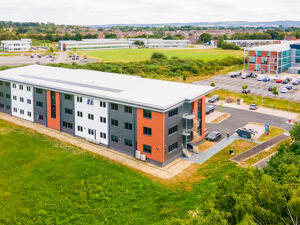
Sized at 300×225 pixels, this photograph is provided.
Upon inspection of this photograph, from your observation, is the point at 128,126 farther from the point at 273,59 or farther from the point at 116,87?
the point at 273,59

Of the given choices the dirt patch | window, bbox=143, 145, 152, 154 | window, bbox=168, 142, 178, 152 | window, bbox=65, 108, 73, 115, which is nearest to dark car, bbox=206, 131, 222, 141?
the dirt patch

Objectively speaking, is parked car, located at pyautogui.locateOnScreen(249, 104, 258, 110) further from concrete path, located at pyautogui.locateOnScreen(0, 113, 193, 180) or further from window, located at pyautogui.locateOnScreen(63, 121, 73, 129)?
window, located at pyautogui.locateOnScreen(63, 121, 73, 129)

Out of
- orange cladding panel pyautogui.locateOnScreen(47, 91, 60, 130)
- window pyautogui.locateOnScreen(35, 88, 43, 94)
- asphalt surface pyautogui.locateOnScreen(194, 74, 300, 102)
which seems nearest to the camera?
orange cladding panel pyautogui.locateOnScreen(47, 91, 60, 130)

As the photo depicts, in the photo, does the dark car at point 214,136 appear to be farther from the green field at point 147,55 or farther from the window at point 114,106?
the green field at point 147,55

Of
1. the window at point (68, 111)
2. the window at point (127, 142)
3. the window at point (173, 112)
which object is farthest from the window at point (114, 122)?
the window at point (68, 111)

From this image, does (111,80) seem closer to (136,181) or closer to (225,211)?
(136,181)

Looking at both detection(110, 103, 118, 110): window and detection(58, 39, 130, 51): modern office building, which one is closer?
detection(110, 103, 118, 110): window
